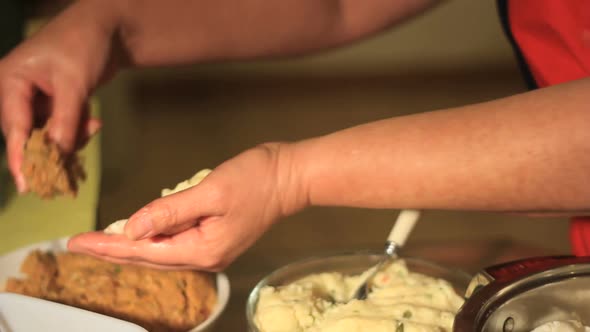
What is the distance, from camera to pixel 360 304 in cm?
50

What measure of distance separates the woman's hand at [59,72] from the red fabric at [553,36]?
0.38m

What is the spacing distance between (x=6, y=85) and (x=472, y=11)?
0.70 meters

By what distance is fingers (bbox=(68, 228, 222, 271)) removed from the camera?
0.52 m

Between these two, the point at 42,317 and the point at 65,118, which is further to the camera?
the point at 65,118

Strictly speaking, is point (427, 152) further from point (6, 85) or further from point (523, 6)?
point (6, 85)

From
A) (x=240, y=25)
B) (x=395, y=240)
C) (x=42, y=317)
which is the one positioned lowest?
(x=42, y=317)

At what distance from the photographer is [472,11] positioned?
3.56ft

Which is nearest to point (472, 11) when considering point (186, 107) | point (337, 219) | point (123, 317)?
point (337, 219)

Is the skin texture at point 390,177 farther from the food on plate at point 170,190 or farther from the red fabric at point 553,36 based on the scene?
the red fabric at point 553,36

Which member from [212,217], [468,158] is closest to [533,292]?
[468,158]

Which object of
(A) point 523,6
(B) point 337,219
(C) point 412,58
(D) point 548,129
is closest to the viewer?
(D) point 548,129

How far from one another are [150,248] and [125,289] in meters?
0.07

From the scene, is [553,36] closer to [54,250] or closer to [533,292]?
[533,292]

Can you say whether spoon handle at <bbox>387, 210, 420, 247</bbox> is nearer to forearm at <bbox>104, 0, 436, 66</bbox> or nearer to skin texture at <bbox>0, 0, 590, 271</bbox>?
skin texture at <bbox>0, 0, 590, 271</bbox>
